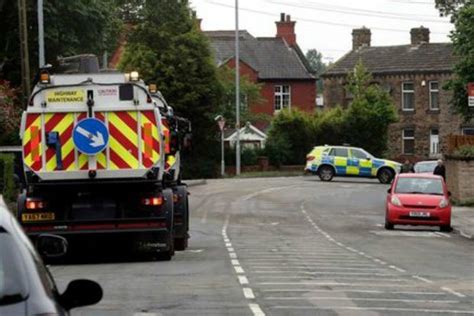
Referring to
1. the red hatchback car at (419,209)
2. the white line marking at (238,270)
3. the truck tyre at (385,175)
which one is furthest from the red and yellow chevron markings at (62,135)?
the truck tyre at (385,175)

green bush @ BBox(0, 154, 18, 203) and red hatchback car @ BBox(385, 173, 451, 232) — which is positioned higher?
green bush @ BBox(0, 154, 18, 203)

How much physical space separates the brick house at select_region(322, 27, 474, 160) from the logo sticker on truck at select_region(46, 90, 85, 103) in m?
58.4

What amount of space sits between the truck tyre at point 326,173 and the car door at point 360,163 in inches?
40.8

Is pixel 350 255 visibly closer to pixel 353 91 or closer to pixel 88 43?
pixel 88 43

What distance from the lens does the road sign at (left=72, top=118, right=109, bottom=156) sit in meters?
18.3

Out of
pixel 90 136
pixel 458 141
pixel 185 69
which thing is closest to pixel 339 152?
pixel 185 69

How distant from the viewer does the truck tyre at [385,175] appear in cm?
5641

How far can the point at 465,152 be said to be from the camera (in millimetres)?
39438

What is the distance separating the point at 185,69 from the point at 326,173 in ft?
36.6

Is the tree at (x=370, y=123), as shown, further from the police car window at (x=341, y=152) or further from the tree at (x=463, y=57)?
the tree at (x=463, y=57)

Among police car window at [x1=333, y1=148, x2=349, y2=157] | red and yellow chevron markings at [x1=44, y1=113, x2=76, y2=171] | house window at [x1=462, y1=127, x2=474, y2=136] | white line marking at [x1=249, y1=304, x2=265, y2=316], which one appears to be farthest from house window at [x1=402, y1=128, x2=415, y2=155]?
→ white line marking at [x1=249, y1=304, x2=265, y2=316]

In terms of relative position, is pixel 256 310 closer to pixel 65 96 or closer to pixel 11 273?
pixel 11 273

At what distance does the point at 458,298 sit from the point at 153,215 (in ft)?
21.4

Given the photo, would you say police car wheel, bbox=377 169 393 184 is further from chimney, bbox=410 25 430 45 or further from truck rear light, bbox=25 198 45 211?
truck rear light, bbox=25 198 45 211
